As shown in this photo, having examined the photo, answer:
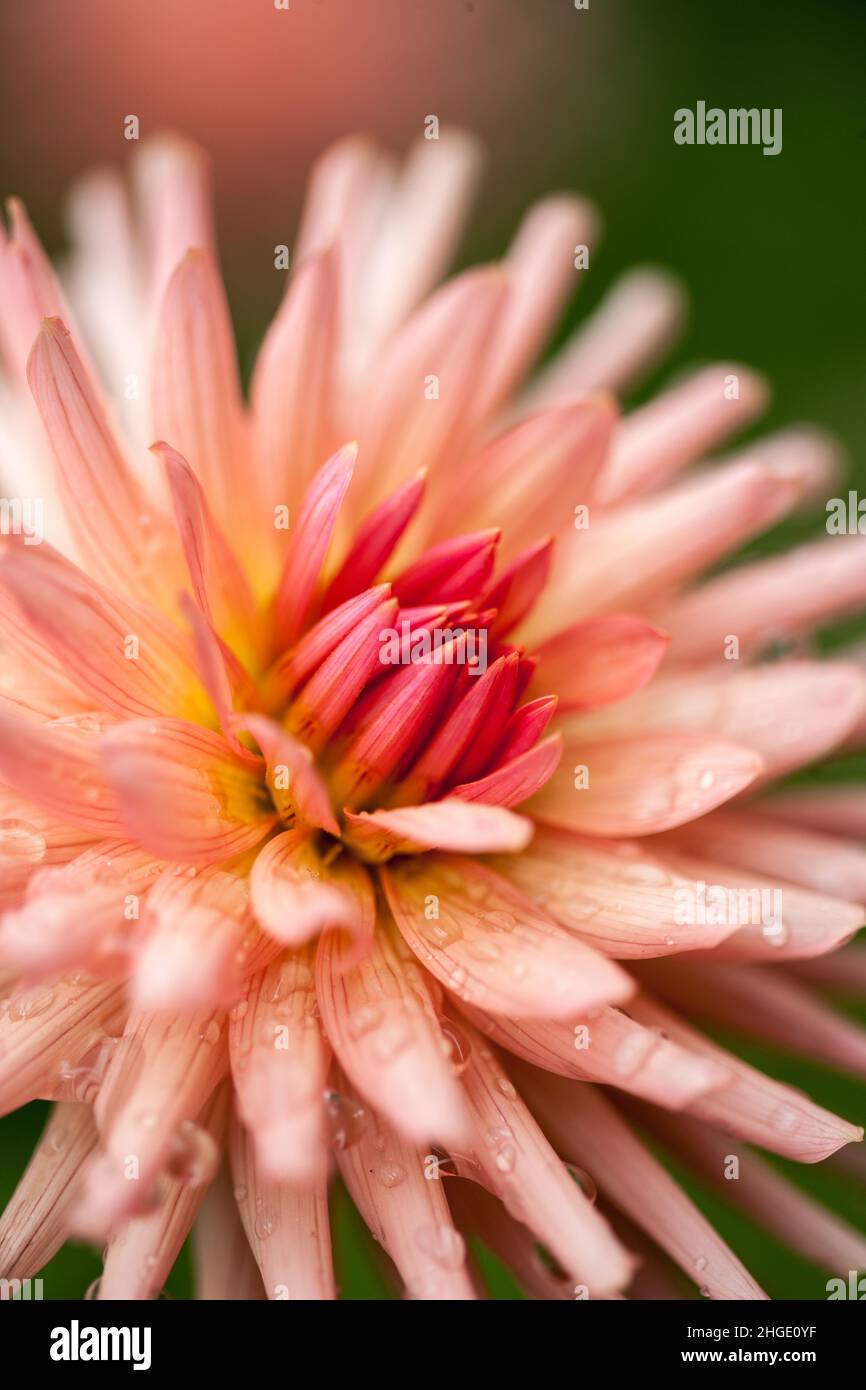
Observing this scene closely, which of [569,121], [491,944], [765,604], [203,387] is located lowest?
[491,944]

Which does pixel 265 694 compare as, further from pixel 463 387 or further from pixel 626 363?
pixel 626 363

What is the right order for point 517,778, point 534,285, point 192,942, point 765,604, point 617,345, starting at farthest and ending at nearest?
point 617,345 → point 534,285 → point 765,604 → point 517,778 → point 192,942

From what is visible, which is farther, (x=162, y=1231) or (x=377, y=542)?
(x=377, y=542)

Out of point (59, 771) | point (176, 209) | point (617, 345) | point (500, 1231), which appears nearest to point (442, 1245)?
point (500, 1231)

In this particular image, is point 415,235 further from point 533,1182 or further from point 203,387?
point 533,1182

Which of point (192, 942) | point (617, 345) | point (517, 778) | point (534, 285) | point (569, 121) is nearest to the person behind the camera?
point (192, 942)

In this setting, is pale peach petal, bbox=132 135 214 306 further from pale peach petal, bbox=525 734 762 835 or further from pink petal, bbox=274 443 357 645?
pale peach petal, bbox=525 734 762 835

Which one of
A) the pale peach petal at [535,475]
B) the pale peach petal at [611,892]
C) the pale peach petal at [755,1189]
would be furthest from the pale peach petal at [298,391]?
the pale peach petal at [755,1189]

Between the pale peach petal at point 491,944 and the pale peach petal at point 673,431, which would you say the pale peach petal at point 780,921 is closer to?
the pale peach petal at point 491,944
